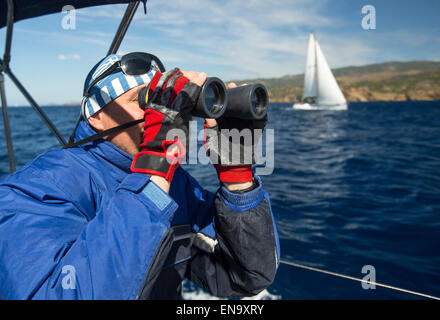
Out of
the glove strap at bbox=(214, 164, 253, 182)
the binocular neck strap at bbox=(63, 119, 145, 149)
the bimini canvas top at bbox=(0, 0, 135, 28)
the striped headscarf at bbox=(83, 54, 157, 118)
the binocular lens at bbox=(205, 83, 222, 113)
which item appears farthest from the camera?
the bimini canvas top at bbox=(0, 0, 135, 28)

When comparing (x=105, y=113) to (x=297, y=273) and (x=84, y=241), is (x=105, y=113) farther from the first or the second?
(x=297, y=273)

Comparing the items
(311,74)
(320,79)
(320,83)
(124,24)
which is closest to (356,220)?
(124,24)

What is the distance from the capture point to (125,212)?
42.4 inches

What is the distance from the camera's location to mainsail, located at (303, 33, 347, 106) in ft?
142

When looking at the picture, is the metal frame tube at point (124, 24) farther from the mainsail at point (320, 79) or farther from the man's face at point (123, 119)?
the mainsail at point (320, 79)

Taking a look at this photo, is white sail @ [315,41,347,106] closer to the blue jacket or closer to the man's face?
the man's face

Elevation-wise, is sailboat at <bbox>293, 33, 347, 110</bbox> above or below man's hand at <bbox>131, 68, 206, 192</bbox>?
above

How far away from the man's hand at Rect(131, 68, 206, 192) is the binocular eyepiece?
0.05 metres

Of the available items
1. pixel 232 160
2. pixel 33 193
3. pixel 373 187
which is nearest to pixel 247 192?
pixel 232 160

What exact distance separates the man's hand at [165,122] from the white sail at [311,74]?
48811mm

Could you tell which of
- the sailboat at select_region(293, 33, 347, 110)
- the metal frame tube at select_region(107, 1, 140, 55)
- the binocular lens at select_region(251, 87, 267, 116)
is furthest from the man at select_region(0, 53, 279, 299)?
the sailboat at select_region(293, 33, 347, 110)

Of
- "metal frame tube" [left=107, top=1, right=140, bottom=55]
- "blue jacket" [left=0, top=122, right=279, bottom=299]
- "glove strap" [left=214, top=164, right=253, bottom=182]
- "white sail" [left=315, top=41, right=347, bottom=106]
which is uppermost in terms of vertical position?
"white sail" [left=315, top=41, right=347, bottom=106]

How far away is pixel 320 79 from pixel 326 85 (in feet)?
4.59

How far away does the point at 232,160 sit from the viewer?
4.65 feet
